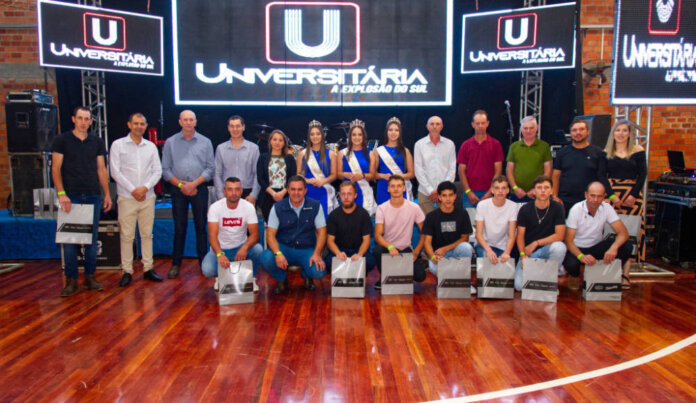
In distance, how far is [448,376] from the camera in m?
2.55

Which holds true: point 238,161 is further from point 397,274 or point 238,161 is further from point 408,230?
point 397,274

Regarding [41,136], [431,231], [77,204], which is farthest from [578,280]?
[41,136]

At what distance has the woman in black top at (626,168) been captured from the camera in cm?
447

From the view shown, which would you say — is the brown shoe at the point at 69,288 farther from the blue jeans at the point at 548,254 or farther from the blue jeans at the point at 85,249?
the blue jeans at the point at 548,254

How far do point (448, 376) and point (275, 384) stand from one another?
2.96ft

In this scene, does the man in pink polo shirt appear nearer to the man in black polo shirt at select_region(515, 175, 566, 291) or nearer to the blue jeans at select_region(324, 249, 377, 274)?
the man in black polo shirt at select_region(515, 175, 566, 291)

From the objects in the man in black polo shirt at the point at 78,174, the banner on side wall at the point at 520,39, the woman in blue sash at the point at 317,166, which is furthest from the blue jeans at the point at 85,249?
the banner on side wall at the point at 520,39

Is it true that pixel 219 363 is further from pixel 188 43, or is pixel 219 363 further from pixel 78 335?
pixel 188 43

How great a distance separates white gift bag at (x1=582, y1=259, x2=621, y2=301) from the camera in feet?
12.9

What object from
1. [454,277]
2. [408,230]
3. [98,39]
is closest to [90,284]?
[408,230]

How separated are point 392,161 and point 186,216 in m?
2.08

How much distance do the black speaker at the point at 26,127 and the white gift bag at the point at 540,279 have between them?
5.48m

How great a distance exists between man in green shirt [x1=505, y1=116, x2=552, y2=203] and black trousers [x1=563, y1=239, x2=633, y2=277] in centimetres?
71

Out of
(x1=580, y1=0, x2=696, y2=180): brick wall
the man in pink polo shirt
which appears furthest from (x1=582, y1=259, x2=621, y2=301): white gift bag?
(x1=580, y1=0, x2=696, y2=180): brick wall
